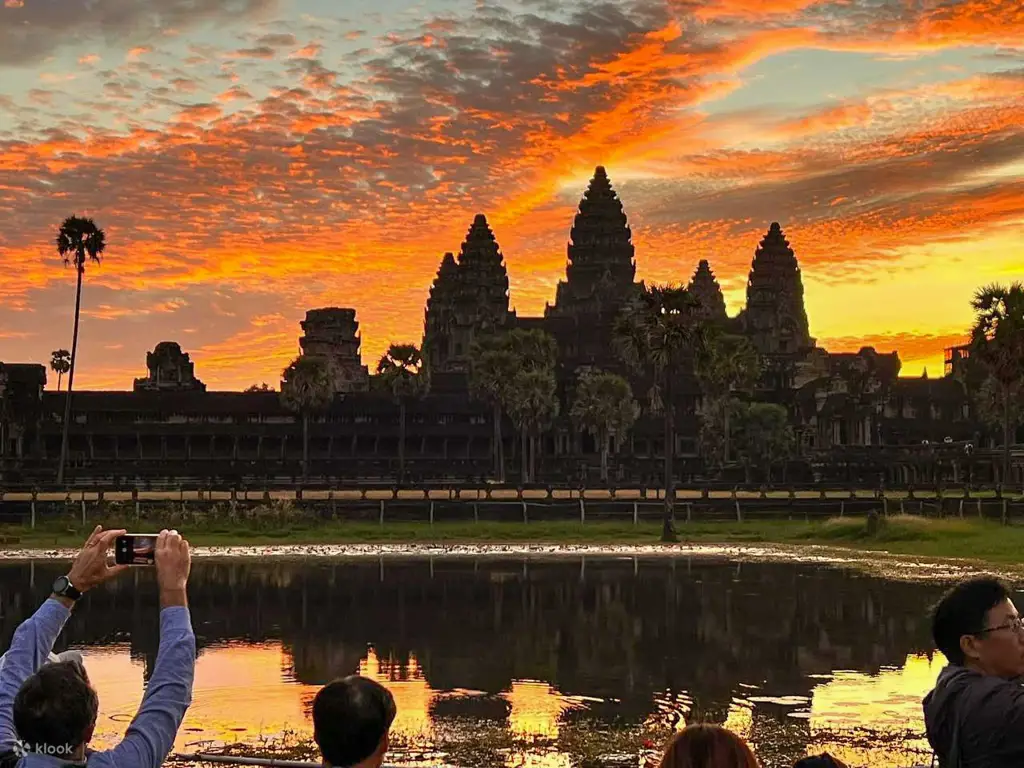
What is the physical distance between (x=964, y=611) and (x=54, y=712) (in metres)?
3.41

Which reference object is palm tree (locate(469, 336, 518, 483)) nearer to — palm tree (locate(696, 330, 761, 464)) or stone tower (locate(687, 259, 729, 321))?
palm tree (locate(696, 330, 761, 464))

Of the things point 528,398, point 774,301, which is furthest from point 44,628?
point 774,301

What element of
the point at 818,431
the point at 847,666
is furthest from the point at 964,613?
the point at 818,431

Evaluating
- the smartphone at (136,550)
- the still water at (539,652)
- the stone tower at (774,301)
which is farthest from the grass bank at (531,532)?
the stone tower at (774,301)

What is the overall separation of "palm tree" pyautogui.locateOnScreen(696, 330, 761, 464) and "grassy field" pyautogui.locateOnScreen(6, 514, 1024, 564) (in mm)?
35829

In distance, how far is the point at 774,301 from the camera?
6102 inches

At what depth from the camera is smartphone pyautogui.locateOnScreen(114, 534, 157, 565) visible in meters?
5.35

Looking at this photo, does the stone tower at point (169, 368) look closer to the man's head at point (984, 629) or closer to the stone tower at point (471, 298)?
the stone tower at point (471, 298)

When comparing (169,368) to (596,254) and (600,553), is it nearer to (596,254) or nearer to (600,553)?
(596,254)

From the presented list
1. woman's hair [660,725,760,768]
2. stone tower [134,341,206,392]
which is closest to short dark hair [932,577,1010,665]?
woman's hair [660,725,760,768]

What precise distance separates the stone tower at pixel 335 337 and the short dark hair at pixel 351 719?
15776 centimetres

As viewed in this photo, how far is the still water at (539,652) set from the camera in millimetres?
17938

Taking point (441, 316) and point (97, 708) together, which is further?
point (441, 316)

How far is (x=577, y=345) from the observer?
5103 inches
